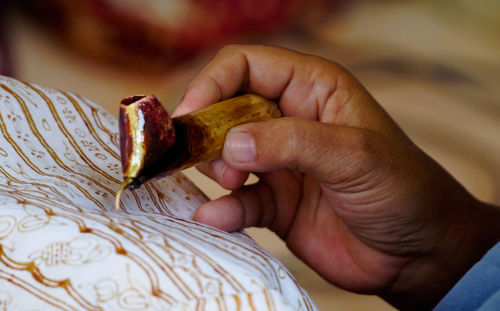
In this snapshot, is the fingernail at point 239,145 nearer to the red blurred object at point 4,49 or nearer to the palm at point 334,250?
the palm at point 334,250

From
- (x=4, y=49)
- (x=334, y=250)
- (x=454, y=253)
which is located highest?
(x=454, y=253)

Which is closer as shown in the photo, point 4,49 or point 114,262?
point 114,262

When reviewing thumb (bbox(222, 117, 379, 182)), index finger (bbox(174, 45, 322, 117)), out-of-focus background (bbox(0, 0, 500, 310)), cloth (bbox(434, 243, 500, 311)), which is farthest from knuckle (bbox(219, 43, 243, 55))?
out-of-focus background (bbox(0, 0, 500, 310))

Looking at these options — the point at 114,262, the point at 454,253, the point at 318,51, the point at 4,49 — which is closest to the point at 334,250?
the point at 454,253

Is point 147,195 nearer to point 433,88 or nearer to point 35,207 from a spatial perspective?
point 35,207

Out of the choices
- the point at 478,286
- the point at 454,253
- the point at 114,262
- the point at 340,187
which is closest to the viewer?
the point at 114,262

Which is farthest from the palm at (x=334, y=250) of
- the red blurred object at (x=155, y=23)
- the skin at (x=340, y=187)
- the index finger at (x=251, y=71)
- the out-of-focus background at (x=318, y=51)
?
the red blurred object at (x=155, y=23)

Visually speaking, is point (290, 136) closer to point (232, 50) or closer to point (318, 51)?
point (232, 50)

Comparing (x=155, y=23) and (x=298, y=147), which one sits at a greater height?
(x=298, y=147)

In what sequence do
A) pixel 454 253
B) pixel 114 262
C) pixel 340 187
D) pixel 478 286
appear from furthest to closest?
pixel 454 253 → pixel 340 187 → pixel 478 286 → pixel 114 262
